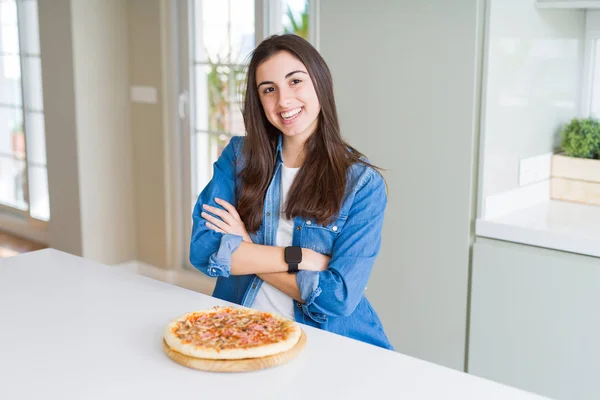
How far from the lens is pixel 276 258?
1925mm

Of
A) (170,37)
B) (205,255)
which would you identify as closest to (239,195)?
(205,255)

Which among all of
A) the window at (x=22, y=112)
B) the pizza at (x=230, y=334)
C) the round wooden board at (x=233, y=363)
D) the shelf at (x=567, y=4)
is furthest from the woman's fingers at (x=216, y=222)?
the window at (x=22, y=112)

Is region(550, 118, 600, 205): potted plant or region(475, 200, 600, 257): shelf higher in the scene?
region(550, 118, 600, 205): potted plant

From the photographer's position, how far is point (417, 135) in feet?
9.12

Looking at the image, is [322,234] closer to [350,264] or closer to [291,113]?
[350,264]

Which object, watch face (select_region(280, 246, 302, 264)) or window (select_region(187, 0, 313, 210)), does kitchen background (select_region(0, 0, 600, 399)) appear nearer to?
window (select_region(187, 0, 313, 210))

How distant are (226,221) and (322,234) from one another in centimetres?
27

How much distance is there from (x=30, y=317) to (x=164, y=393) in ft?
1.81

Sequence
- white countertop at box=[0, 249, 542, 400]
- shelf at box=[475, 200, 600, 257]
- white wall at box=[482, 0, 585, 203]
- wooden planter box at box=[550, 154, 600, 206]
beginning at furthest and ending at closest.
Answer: wooden planter box at box=[550, 154, 600, 206] → white wall at box=[482, 0, 585, 203] → shelf at box=[475, 200, 600, 257] → white countertop at box=[0, 249, 542, 400]

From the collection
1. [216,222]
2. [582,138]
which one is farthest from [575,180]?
[216,222]

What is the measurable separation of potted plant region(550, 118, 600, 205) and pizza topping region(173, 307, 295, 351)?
5.72 feet

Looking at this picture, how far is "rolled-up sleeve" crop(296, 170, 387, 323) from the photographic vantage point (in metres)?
1.86

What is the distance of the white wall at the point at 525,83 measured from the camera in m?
2.64

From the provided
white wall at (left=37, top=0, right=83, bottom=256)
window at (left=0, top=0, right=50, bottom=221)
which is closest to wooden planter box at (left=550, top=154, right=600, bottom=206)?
white wall at (left=37, top=0, right=83, bottom=256)
